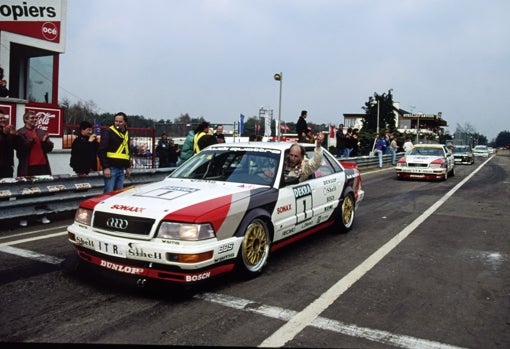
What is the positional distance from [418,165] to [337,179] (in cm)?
1082

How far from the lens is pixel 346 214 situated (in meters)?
6.93

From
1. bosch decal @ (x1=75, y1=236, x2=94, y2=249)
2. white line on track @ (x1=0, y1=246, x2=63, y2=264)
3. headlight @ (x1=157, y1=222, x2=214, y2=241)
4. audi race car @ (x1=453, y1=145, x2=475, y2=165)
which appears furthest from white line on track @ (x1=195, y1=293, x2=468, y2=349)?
audi race car @ (x1=453, y1=145, x2=475, y2=165)

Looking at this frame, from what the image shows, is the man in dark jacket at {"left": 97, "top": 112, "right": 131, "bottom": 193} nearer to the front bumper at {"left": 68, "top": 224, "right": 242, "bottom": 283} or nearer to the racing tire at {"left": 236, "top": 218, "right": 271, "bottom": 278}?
the front bumper at {"left": 68, "top": 224, "right": 242, "bottom": 283}

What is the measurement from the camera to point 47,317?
349 cm

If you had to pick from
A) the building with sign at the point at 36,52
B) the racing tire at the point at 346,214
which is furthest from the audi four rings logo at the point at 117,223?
the building with sign at the point at 36,52

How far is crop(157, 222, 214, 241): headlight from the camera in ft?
12.8

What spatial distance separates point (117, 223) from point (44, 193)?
381 cm

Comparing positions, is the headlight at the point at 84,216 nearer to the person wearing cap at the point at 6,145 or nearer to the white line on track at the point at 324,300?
the white line on track at the point at 324,300

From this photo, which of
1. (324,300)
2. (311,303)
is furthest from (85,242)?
(324,300)

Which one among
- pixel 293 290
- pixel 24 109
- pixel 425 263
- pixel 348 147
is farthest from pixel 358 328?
pixel 348 147

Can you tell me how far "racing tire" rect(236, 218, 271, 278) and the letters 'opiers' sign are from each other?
45.6 ft

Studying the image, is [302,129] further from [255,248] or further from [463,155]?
Result: [463,155]

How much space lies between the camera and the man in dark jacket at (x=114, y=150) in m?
7.25

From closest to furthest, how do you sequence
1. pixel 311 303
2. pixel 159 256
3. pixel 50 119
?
pixel 159 256, pixel 311 303, pixel 50 119
